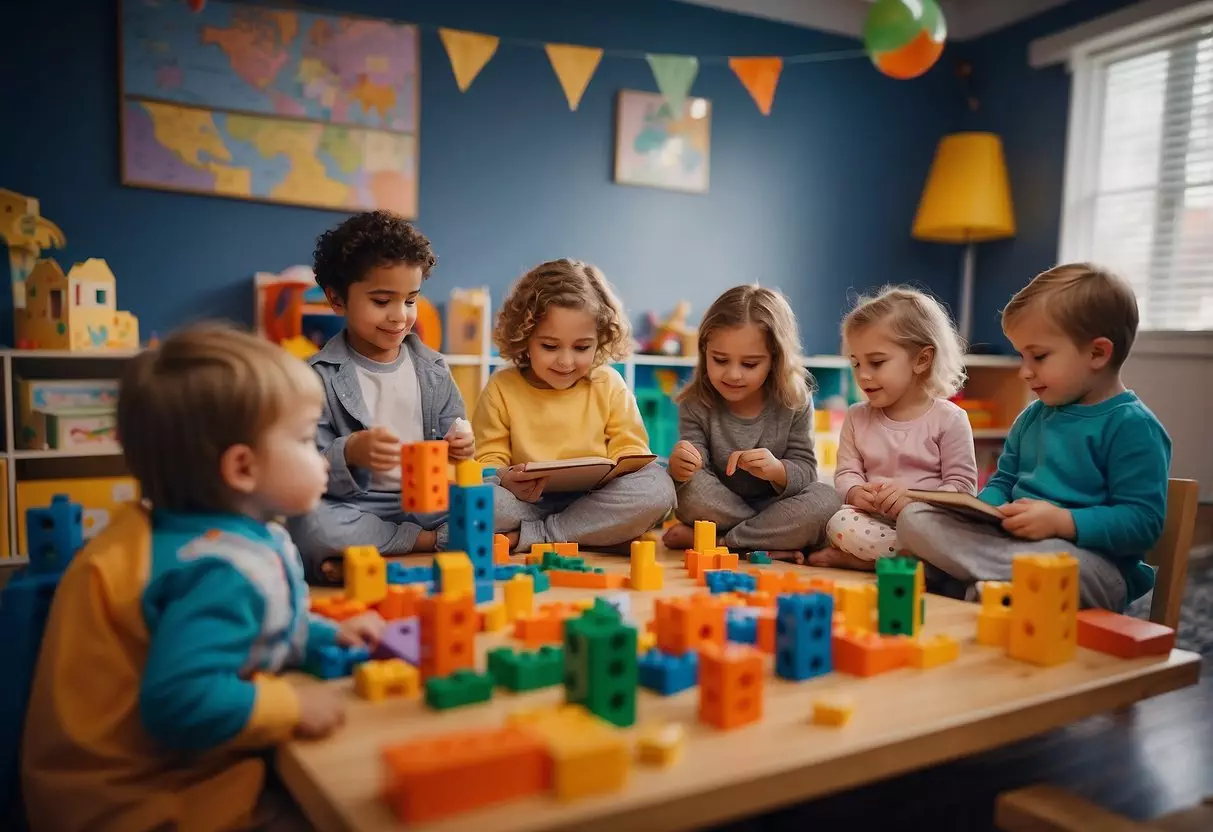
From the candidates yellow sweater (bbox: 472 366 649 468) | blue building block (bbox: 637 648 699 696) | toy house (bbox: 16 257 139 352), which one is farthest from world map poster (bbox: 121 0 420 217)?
blue building block (bbox: 637 648 699 696)

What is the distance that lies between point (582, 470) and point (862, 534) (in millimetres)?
562

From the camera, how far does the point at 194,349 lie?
2.87 ft

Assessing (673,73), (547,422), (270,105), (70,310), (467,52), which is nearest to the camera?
(547,422)

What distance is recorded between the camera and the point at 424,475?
1.26 meters

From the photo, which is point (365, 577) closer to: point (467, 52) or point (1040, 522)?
point (1040, 522)

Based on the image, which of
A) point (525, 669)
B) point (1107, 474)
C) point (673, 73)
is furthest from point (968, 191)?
point (525, 669)

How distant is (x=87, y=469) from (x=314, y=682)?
93.0 inches

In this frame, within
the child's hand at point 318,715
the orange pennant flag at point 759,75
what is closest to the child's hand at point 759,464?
the child's hand at point 318,715

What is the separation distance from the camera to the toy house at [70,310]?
2627 millimetres

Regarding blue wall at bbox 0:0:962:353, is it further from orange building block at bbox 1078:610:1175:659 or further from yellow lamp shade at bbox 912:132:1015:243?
orange building block at bbox 1078:610:1175:659

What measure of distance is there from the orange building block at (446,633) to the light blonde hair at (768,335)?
1.10m

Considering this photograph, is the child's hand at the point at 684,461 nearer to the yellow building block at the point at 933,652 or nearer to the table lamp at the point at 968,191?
the yellow building block at the point at 933,652

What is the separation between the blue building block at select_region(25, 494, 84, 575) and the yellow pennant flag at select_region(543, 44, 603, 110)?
2.55 metres

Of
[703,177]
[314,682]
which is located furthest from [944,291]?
[314,682]
